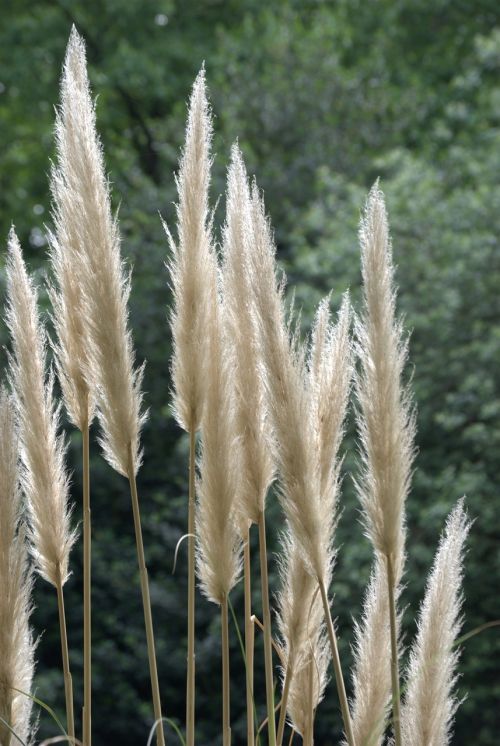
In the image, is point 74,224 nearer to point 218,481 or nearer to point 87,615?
point 218,481

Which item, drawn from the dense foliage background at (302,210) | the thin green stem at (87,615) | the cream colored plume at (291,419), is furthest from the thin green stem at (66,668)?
the dense foliage background at (302,210)

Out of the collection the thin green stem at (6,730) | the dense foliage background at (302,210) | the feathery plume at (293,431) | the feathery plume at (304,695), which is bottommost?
the thin green stem at (6,730)

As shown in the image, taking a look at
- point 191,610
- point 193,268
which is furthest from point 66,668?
point 193,268

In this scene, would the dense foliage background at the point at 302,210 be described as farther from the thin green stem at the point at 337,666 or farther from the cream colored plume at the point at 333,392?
the thin green stem at the point at 337,666

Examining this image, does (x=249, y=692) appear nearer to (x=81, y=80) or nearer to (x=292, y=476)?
(x=292, y=476)

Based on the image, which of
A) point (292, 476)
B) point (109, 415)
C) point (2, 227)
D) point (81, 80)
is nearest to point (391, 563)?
point (292, 476)

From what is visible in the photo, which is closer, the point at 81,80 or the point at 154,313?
the point at 81,80

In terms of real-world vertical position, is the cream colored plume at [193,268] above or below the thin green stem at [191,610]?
above

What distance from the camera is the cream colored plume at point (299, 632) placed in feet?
5.97

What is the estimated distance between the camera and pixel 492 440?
7.29 metres

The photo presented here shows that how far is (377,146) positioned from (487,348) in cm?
354

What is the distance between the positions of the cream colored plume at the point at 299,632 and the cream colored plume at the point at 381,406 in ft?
0.74

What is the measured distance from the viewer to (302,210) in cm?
989

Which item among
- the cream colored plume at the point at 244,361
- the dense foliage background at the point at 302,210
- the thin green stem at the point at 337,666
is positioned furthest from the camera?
the dense foliage background at the point at 302,210
